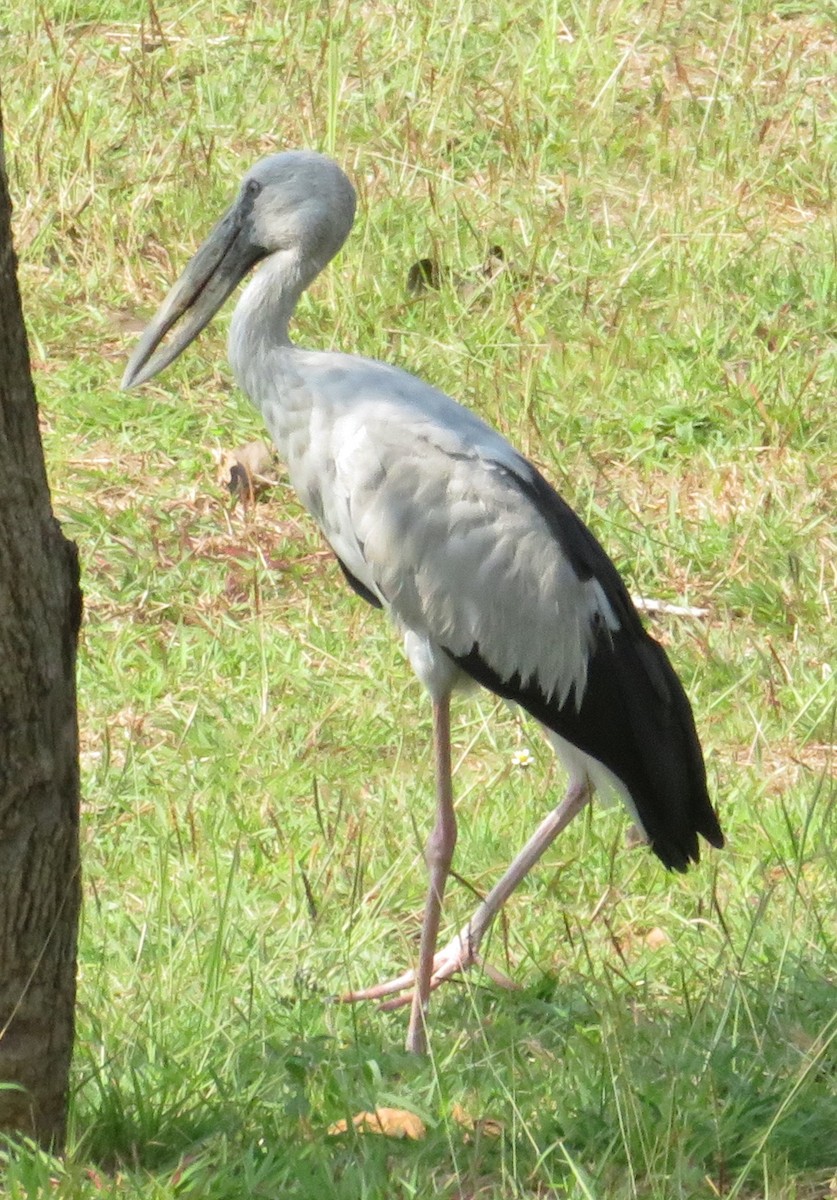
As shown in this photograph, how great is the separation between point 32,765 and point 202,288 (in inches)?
93.5

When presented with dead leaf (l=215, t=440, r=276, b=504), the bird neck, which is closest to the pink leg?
the bird neck

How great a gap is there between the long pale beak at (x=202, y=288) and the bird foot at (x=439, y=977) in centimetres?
169

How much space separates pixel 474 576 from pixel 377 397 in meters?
0.44

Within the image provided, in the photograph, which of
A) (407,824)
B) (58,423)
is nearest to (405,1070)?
(407,824)

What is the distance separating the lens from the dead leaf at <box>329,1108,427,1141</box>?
285cm

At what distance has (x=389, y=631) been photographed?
523cm

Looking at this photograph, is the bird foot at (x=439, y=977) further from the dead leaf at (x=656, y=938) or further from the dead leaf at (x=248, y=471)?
the dead leaf at (x=248, y=471)

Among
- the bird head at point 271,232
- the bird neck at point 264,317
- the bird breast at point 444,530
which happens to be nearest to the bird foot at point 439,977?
the bird breast at point 444,530

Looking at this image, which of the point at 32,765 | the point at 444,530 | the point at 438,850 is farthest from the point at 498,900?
the point at 32,765

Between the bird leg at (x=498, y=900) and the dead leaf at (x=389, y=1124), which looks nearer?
the dead leaf at (x=389, y=1124)

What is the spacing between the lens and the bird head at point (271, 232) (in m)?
4.45

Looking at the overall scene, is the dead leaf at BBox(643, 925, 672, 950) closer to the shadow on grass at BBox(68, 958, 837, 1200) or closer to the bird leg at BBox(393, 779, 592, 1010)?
the bird leg at BBox(393, 779, 592, 1010)

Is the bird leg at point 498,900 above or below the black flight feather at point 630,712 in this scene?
below

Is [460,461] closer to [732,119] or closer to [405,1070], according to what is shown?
[405,1070]
